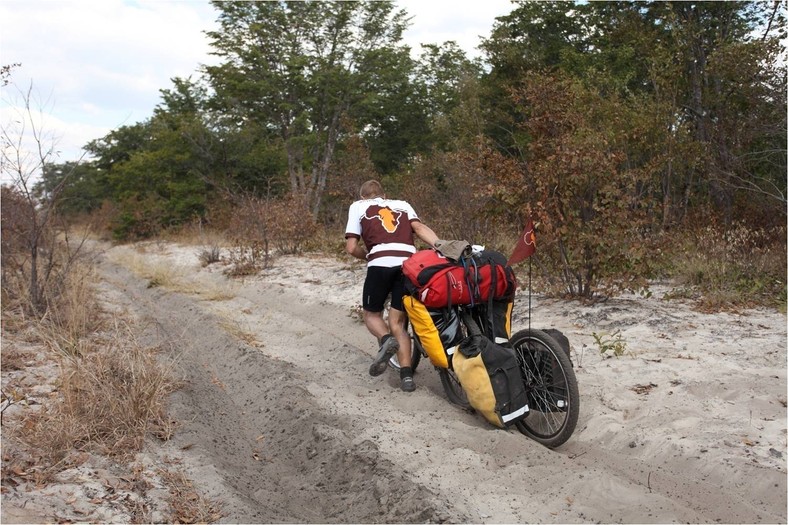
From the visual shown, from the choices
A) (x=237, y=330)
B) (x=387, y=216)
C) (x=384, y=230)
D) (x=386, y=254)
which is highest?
(x=387, y=216)

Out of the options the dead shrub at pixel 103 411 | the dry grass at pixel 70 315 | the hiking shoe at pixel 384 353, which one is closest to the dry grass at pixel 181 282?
the dry grass at pixel 70 315

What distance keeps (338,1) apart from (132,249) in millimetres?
12409

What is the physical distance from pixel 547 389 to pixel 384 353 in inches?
67.4

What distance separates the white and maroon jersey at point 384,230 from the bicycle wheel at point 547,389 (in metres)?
1.46

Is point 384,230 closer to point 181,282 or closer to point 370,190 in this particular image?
point 370,190

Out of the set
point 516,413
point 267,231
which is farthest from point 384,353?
point 267,231

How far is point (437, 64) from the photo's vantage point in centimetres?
3653

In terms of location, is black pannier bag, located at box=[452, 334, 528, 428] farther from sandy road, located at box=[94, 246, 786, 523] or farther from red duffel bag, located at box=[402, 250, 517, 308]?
red duffel bag, located at box=[402, 250, 517, 308]

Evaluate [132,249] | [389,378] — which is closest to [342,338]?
[389,378]

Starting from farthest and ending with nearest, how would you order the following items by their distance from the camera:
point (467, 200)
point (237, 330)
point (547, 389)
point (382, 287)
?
1. point (467, 200)
2. point (237, 330)
3. point (382, 287)
4. point (547, 389)

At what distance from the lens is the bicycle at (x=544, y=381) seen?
4633mm

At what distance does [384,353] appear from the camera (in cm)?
611

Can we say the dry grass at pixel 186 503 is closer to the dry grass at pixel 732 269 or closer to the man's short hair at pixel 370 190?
the man's short hair at pixel 370 190

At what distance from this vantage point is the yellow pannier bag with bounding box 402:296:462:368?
529 centimetres
